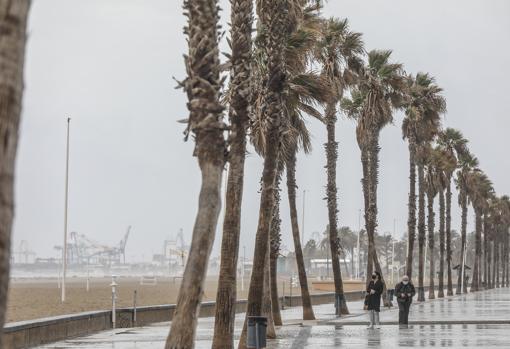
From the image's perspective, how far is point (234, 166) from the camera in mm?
19266

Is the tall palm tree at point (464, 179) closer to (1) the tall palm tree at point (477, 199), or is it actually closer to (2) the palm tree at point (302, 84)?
(1) the tall palm tree at point (477, 199)

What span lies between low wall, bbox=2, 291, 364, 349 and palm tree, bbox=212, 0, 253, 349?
17.2ft

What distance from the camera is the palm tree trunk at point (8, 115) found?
6465 mm

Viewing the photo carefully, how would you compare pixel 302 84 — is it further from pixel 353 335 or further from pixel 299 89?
pixel 353 335

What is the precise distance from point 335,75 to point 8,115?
109 feet

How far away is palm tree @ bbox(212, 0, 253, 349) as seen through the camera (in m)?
18.8

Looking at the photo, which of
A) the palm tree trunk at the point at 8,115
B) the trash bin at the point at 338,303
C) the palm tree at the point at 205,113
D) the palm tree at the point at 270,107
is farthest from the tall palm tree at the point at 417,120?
the palm tree trunk at the point at 8,115

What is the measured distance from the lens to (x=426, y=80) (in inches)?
2320

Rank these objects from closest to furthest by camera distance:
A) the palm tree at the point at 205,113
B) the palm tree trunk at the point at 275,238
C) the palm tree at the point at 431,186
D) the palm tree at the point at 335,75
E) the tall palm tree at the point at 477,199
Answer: the palm tree at the point at 205,113 < the palm tree trunk at the point at 275,238 < the palm tree at the point at 335,75 < the palm tree at the point at 431,186 < the tall palm tree at the point at 477,199

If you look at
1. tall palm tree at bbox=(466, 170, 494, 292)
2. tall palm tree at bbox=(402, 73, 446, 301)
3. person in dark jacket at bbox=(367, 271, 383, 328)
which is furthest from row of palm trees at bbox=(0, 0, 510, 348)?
tall palm tree at bbox=(466, 170, 494, 292)

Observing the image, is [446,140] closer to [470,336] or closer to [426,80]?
[426,80]

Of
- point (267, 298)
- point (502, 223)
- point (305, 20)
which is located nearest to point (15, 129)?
point (267, 298)

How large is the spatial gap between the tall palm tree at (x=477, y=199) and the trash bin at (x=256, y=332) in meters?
75.6

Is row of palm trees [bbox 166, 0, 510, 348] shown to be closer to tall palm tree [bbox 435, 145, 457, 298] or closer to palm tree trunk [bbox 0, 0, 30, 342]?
palm tree trunk [bbox 0, 0, 30, 342]
